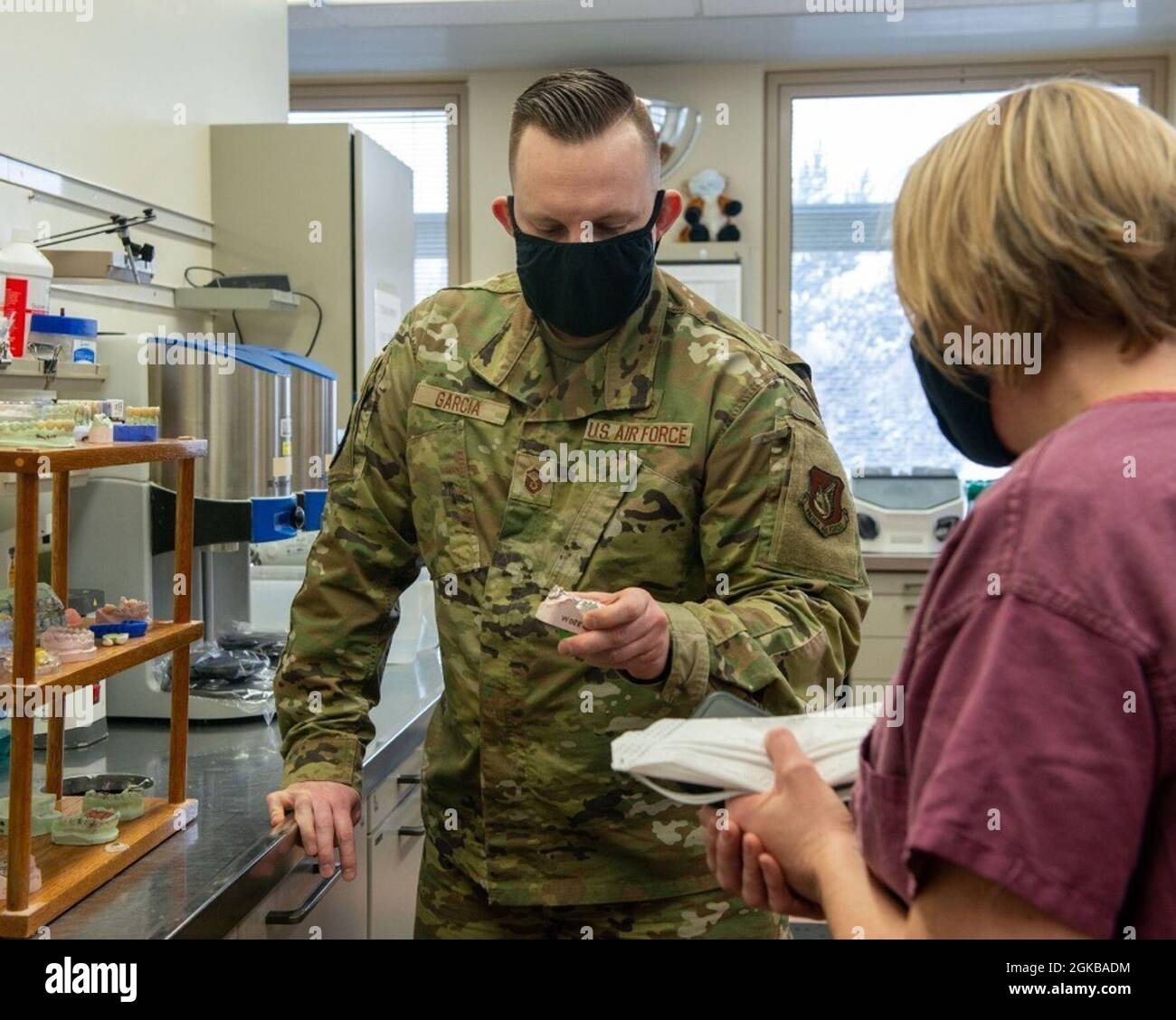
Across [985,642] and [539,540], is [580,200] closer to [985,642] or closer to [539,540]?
[539,540]

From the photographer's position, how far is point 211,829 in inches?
58.6

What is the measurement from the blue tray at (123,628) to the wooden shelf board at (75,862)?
205 mm

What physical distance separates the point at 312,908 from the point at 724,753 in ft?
2.91

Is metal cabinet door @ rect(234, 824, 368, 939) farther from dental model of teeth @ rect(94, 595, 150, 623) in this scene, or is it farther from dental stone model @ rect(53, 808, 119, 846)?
dental model of teeth @ rect(94, 595, 150, 623)

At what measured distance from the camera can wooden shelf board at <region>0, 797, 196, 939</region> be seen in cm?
115

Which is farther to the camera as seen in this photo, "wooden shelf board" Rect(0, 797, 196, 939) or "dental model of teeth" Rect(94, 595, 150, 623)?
"dental model of teeth" Rect(94, 595, 150, 623)

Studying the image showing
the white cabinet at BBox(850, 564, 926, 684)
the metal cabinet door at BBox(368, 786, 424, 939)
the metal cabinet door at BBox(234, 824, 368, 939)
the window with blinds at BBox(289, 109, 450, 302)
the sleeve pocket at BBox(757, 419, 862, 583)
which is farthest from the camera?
the window with blinds at BBox(289, 109, 450, 302)

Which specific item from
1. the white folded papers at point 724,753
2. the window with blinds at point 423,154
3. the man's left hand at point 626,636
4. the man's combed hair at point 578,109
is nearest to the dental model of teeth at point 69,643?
the man's left hand at point 626,636

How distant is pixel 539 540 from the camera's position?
1.44m

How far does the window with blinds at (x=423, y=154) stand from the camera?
189 inches

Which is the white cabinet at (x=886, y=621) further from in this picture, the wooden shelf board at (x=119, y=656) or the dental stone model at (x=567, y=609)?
the dental stone model at (x=567, y=609)

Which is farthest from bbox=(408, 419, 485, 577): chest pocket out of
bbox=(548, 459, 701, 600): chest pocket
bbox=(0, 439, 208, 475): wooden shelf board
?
bbox=(0, 439, 208, 475): wooden shelf board

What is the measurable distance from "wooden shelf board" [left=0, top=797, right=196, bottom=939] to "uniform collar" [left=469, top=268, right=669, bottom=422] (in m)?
0.65

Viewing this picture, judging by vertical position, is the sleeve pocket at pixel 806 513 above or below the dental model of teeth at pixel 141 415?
below
